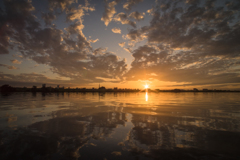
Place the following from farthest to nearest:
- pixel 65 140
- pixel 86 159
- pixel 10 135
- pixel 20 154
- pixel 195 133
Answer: pixel 195 133, pixel 10 135, pixel 65 140, pixel 20 154, pixel 86 159

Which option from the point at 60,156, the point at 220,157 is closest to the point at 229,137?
the point at 220,157

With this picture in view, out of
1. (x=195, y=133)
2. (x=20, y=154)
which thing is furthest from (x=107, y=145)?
(x=195, y=133)

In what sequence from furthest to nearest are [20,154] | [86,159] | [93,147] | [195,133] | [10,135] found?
[195,133], [10,135], [93,147], [20,154], [86,159]

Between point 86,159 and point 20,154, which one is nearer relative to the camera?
point 86,159

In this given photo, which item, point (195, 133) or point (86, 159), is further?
point (195, 133)

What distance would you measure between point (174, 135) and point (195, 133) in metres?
1.58

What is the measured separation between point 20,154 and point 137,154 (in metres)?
4.95

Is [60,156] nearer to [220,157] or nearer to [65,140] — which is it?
[65,140]

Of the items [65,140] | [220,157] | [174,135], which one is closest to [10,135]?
[65,140]

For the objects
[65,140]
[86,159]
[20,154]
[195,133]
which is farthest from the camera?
[195,133]

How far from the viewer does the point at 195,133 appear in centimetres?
723

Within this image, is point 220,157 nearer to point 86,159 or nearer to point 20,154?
point 86,159

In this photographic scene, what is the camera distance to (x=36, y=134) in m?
6.80

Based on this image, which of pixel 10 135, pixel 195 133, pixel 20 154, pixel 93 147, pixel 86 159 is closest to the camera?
pixel 86 159
